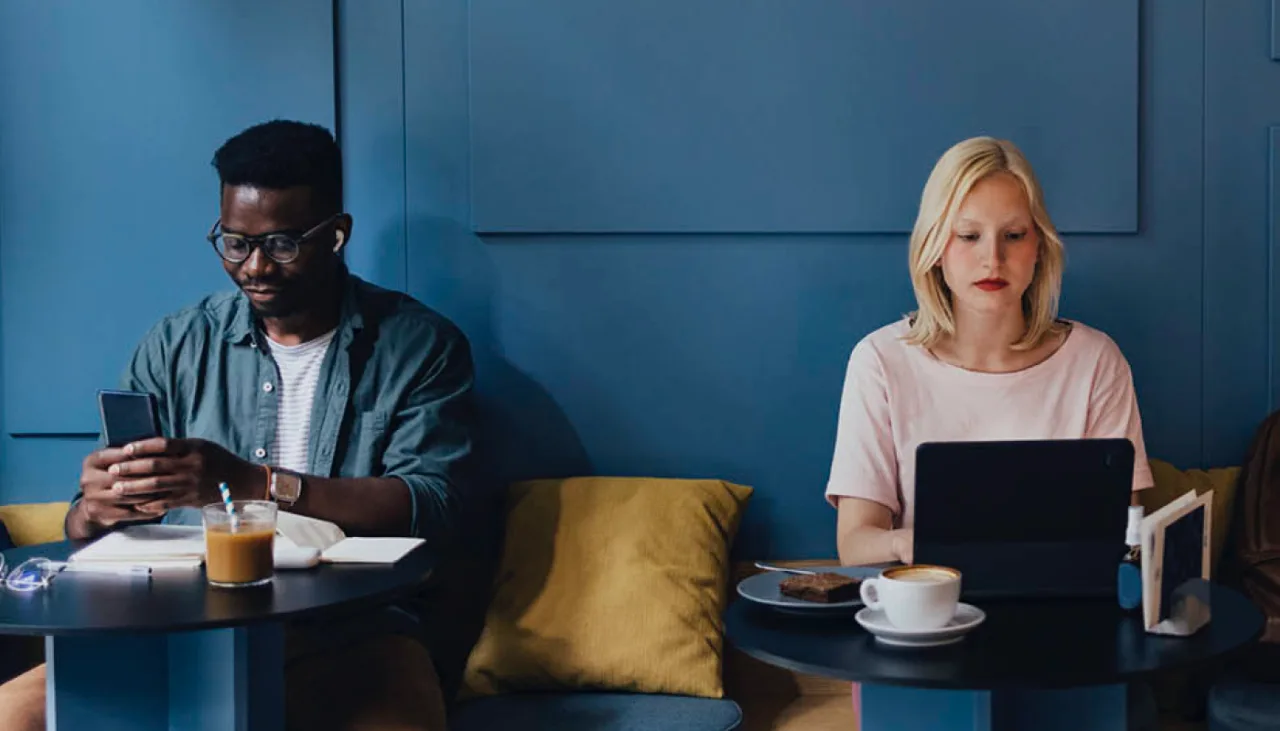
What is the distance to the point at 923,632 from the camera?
4.94 feet

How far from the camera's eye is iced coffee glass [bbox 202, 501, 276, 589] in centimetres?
178

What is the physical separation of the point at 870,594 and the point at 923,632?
0.13 m

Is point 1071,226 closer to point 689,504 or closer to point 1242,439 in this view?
point 1242,439

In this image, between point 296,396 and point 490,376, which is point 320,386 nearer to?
point 296,396

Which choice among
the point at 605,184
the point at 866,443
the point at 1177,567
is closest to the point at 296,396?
the point at 605,184

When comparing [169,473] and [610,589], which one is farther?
[610,589]

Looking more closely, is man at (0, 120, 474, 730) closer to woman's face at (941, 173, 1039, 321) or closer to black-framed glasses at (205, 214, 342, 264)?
black-framed glasses at (205, 214, 342, 264)

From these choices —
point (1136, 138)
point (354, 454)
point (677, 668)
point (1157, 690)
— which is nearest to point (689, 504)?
point (677, 668)

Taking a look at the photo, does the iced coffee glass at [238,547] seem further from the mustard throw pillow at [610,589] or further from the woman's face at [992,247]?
the woman's face at [992,247]

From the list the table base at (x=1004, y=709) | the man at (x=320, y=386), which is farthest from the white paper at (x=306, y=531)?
the table base at (x=1004, y=709)

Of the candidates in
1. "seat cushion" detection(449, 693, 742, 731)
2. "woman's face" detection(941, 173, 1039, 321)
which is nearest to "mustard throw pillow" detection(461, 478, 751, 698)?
"seat cushion" detection(449, 693, 742, 731)

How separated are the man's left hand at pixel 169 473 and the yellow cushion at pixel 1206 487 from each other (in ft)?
6.03

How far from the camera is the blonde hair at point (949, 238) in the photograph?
7.81ft

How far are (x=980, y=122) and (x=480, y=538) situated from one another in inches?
55.2
